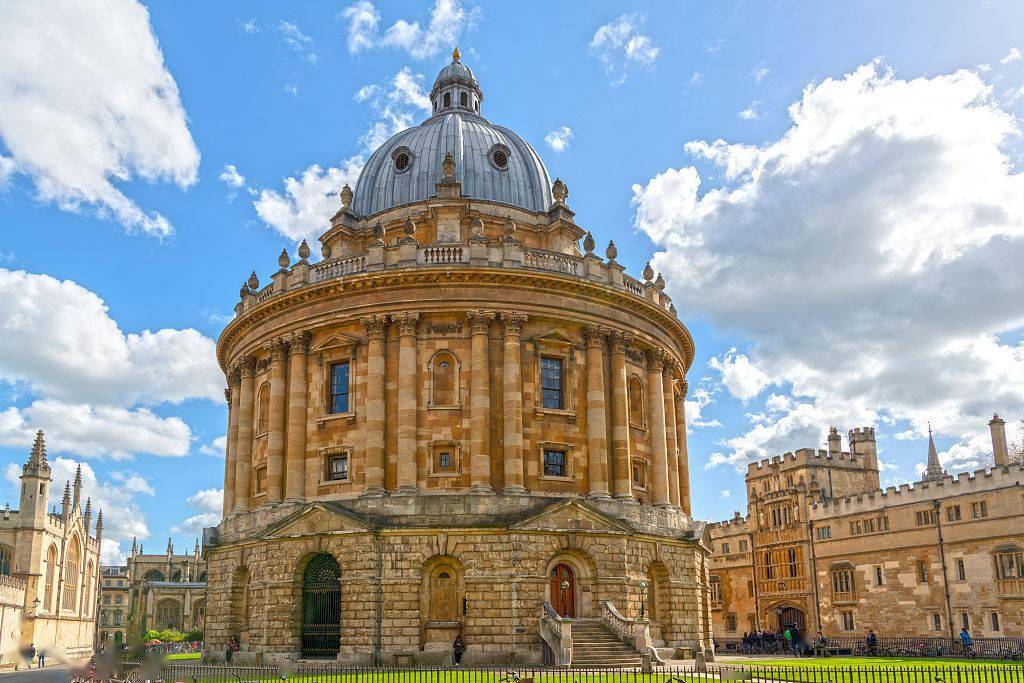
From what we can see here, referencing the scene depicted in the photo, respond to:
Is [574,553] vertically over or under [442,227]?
under

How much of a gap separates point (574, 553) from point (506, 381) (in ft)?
24.7

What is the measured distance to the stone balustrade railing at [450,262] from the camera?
4034 centimetres

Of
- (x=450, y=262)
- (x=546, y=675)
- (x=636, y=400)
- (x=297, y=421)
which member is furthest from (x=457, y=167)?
(x=546, y=675)

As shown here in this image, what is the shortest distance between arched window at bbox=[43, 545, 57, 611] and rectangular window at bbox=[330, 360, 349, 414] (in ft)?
135

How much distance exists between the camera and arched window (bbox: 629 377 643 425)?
44094mm

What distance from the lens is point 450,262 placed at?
40.1m

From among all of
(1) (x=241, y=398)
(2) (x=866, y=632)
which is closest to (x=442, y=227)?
(1) (x=241, y=398)

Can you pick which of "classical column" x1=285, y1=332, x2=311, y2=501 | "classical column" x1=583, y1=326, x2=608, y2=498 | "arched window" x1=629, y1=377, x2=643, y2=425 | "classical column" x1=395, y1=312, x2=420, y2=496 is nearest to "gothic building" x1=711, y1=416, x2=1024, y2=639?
"arched window" x1=629, y1=377, x2=643, y2=425

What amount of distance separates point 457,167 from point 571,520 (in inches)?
834

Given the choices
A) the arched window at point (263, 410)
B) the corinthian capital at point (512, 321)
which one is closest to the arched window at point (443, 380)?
the corinthian capital at point (512, 321)

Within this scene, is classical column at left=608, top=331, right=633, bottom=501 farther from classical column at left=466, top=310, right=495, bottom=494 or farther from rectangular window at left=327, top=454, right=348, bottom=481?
rectangular window at left=327, top=454, right=348, bottom=481

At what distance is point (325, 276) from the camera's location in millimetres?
42031

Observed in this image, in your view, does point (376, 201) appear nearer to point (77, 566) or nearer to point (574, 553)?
point (574, 553)

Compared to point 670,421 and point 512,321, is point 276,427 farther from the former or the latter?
point 670,421
